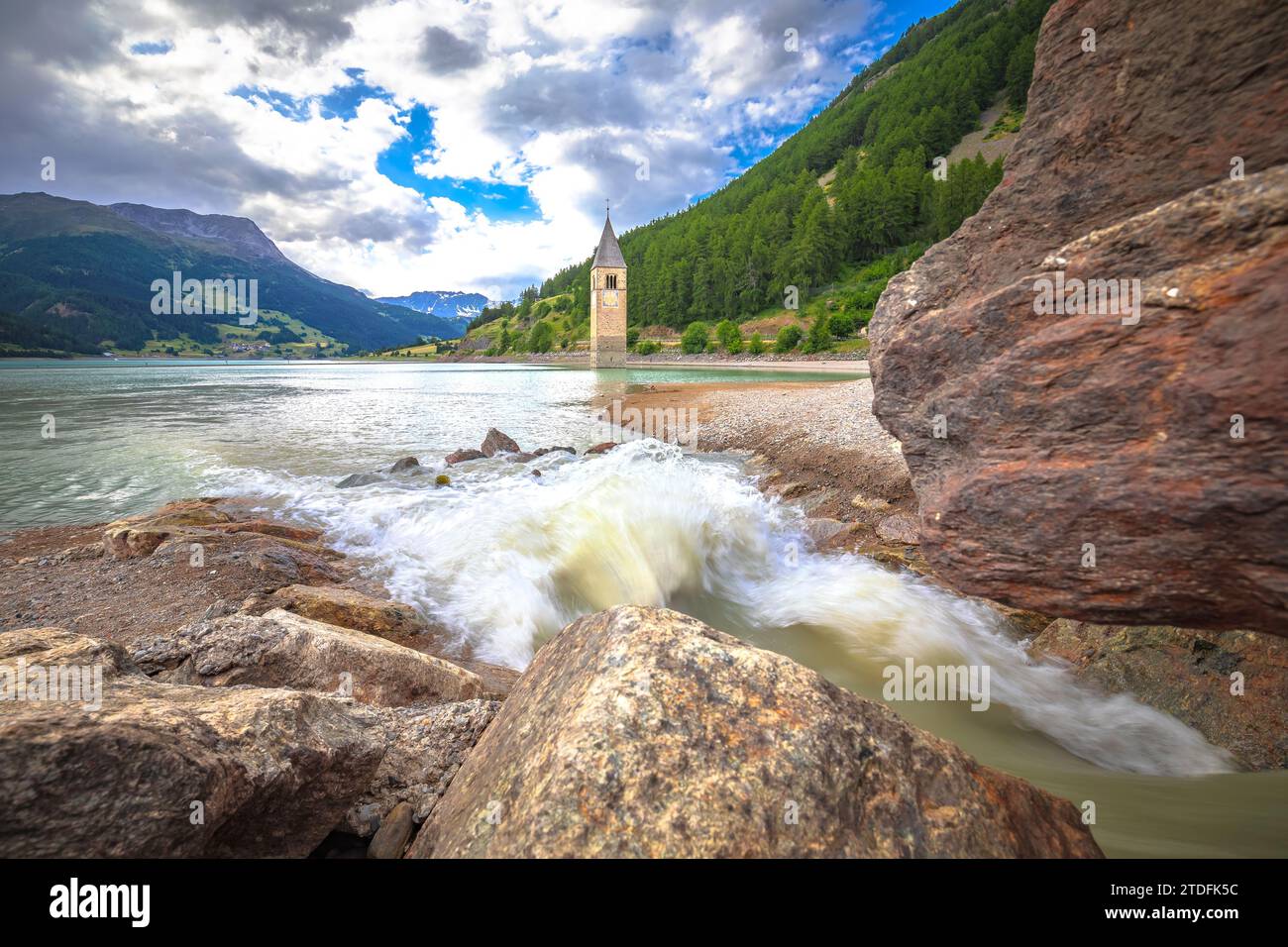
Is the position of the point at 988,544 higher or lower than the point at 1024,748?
higher

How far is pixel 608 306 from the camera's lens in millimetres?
145250

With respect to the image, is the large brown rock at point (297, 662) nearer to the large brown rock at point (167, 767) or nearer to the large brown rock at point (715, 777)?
the large brown rock at point (167, 767)

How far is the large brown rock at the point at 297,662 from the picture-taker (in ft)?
15.3

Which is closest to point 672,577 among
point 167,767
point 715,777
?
point 715,777

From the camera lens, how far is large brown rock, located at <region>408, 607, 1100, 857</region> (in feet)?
7.68

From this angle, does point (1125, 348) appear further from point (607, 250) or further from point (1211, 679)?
point (607, 250)

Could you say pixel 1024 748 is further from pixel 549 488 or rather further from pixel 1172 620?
pixel 549 488

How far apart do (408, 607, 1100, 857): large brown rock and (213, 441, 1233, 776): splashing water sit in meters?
4.24

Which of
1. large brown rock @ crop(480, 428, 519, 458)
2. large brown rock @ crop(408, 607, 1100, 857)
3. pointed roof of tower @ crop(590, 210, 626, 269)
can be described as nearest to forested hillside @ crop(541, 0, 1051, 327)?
pointed roof of tower @ crop(590, 210, 626, 269)

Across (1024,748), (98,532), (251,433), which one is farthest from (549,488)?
(251,433)

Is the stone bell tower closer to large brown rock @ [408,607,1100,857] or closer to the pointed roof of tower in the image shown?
the pointed roof of tower

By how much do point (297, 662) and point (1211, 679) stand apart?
354 inches

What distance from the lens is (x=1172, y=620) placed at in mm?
3545
